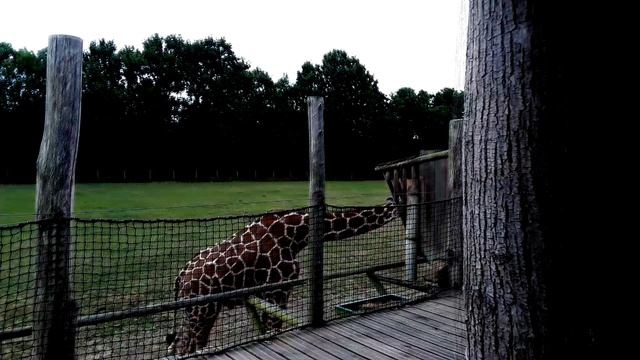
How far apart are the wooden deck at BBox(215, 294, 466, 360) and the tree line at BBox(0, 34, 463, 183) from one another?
2154cm

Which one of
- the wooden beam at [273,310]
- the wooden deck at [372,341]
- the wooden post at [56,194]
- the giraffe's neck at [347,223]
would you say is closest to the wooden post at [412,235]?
the giraffe's neck at [347,223]

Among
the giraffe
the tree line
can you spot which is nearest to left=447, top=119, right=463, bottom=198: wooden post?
the giraffe

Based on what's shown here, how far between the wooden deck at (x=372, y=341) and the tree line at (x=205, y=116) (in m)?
21.5

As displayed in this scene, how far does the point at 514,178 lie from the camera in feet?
4.13

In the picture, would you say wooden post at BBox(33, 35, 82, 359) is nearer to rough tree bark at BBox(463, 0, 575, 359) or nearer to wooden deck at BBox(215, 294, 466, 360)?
wooden deck at BBox(215, 294, 466, 360)

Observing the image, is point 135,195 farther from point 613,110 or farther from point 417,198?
point 613,110

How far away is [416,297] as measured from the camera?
476 centimetres

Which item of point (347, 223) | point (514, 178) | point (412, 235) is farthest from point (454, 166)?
point (514, 178)

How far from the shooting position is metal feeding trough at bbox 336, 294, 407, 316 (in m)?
4.51

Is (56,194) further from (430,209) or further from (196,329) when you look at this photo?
(430,209)

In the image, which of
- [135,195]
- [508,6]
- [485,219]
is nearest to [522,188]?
[485,219]

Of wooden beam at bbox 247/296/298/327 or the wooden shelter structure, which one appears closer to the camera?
wooden beam at bbox 247/296/298/327

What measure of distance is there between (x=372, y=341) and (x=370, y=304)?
53.9 inches

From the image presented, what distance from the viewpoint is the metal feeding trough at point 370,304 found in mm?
4512
